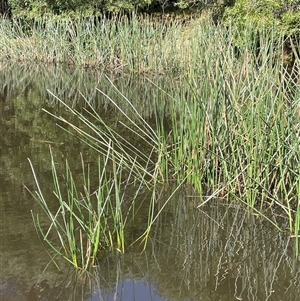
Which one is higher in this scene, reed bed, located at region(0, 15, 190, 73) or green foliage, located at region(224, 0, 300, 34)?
green foliage, located at region(224, 0, 300, 34)

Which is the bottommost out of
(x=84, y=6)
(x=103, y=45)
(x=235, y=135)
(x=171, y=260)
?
(x=171, y=260)

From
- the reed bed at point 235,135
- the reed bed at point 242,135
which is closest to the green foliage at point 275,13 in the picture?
the reed bed at point 235,135

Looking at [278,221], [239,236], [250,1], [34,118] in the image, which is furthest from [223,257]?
[250,1]

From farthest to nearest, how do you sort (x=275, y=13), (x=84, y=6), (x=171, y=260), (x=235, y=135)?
(x=84, y=6), (x=275, y=13), (x=235, y=135), (x=171, y=260)

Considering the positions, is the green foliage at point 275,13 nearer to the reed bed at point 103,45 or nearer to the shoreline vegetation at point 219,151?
the reed bed at point 103,45

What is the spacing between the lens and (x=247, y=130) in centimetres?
282

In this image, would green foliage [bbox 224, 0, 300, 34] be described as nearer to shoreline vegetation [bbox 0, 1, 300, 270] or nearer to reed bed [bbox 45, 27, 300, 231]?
shoreline vegetation [bbox 0, 1, 300, 270]

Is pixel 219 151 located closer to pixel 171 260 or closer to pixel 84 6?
pixel 171 260

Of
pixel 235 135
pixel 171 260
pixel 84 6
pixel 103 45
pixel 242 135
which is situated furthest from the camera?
pixel 84 6

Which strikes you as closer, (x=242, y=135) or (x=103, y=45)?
(x=242, y=135)

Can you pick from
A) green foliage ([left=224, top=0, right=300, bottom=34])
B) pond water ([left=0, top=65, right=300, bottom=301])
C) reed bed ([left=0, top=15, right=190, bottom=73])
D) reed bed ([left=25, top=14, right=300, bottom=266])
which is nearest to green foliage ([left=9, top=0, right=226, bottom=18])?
reed bed ([left=0, top=15, right=190, bottom=73])

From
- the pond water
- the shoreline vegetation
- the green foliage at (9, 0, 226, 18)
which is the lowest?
the pond water

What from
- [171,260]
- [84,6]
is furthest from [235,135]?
[84,6]

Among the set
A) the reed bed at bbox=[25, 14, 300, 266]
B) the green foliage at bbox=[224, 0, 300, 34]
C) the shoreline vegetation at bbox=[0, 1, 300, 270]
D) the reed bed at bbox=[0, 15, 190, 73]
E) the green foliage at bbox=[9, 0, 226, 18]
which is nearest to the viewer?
the shoreline vegetation at bbox=[0, 1, 300, 270]
